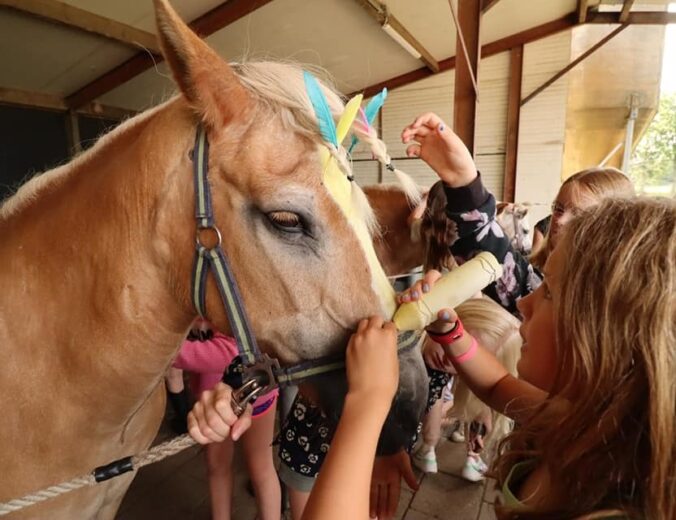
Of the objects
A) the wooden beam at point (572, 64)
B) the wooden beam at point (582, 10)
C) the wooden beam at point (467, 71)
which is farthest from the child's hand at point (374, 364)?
the wooden beam at point (572, 64)

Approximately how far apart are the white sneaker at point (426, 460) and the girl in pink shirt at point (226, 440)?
1.12 m

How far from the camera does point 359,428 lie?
776 millimetres

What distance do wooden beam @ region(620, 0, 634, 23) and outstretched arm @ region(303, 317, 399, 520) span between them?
29.6ft

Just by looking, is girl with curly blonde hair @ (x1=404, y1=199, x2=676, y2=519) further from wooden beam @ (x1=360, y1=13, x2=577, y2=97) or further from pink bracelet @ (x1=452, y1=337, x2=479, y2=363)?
wooden beam @ (x1=360, y1=13, x2=577, y2=97)

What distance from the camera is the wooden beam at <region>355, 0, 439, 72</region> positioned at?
6396mm

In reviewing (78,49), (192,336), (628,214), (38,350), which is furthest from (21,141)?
(628,214)

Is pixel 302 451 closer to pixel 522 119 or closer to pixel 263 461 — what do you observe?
pixel 263 461

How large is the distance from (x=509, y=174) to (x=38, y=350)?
9707 mm

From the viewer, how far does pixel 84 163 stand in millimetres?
1106

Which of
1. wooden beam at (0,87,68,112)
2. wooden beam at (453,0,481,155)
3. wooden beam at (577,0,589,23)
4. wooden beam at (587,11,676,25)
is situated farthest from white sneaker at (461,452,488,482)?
wooden beam at (577,0,589,23)

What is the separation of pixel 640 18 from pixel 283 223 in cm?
946

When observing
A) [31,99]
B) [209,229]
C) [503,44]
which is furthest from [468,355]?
[503,44]

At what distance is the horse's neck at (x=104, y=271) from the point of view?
0.97 meters

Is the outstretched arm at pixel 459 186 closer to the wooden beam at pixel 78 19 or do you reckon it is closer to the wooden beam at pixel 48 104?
the wooden beam at pixel 78 19
